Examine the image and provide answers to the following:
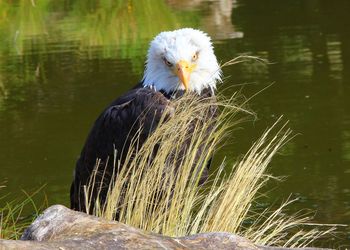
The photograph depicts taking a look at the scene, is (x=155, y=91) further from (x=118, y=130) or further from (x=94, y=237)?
(x=94, y=237)

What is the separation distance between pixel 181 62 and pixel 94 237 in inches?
116

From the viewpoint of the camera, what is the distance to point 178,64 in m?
6.38

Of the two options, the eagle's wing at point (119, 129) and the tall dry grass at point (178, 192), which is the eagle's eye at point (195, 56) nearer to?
the eagle's wing at point (119, 129)

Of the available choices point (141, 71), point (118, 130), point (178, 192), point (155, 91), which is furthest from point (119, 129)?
point (141, 71)

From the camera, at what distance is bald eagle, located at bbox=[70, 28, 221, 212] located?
21.0 feet

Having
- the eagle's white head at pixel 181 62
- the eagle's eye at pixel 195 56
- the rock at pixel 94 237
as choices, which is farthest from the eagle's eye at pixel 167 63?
the rock at pixel 94 237

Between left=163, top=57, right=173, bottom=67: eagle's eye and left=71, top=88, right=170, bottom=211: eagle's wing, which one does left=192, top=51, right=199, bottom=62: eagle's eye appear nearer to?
left=163, top=57, right=173, bottom=67: eagle's eye

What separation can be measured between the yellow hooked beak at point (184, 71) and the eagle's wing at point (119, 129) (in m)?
0.16

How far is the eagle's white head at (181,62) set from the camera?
639cm

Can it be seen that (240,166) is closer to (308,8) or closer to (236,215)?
(236,215)

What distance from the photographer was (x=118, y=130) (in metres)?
6.59

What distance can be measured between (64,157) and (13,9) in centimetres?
1119

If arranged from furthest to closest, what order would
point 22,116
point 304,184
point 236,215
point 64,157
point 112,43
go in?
1. point 112,43
2. point 22,116
3. point 64,157
4. point 304,184
5. point 236,215

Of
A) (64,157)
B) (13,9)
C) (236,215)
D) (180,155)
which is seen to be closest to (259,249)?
(236,215)
